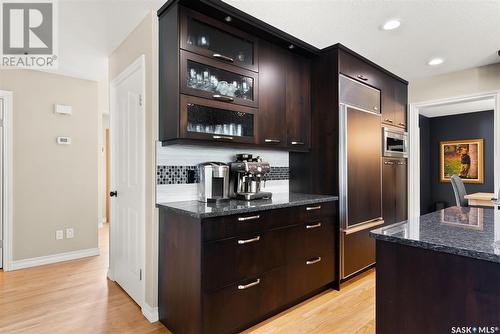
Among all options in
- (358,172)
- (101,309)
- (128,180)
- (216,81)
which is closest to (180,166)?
(128,180)

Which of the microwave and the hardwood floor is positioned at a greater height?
the microwave

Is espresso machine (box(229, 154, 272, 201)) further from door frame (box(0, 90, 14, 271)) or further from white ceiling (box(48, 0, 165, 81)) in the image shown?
door frame (box(0, 90, 14, 271))

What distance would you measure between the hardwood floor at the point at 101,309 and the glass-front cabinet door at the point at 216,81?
1796 mm

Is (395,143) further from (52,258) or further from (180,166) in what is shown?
(52,258)

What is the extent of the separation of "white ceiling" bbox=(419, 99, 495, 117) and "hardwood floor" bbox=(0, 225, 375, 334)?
4.24m

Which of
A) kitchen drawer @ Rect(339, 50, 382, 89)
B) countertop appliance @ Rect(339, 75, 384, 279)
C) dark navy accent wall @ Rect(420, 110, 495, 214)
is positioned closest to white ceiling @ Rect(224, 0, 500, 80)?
kitchen drawer @ Rect(339, 50, 382, 89)

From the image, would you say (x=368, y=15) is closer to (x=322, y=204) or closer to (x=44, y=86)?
(x=322, y=204)

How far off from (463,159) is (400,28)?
188 inches

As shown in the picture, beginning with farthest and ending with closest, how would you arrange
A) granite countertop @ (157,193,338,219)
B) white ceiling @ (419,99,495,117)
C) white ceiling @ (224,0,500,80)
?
1. white ceiling @ (419,99,495,117)
2. white ceiling @ (224,0,500,80)
3. granite countertop @ (157,193,338,219)

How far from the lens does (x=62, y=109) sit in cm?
356

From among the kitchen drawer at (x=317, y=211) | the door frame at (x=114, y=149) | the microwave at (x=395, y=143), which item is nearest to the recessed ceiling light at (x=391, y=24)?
the microwave at (x=395, y=143)

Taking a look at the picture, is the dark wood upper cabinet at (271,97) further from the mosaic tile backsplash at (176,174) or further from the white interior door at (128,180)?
the white interior door at (128,180)

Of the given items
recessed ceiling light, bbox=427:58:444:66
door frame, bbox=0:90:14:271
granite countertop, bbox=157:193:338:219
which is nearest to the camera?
granite countertop, bbox=157:193:338:219

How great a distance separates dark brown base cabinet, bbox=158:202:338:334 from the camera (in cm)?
172
